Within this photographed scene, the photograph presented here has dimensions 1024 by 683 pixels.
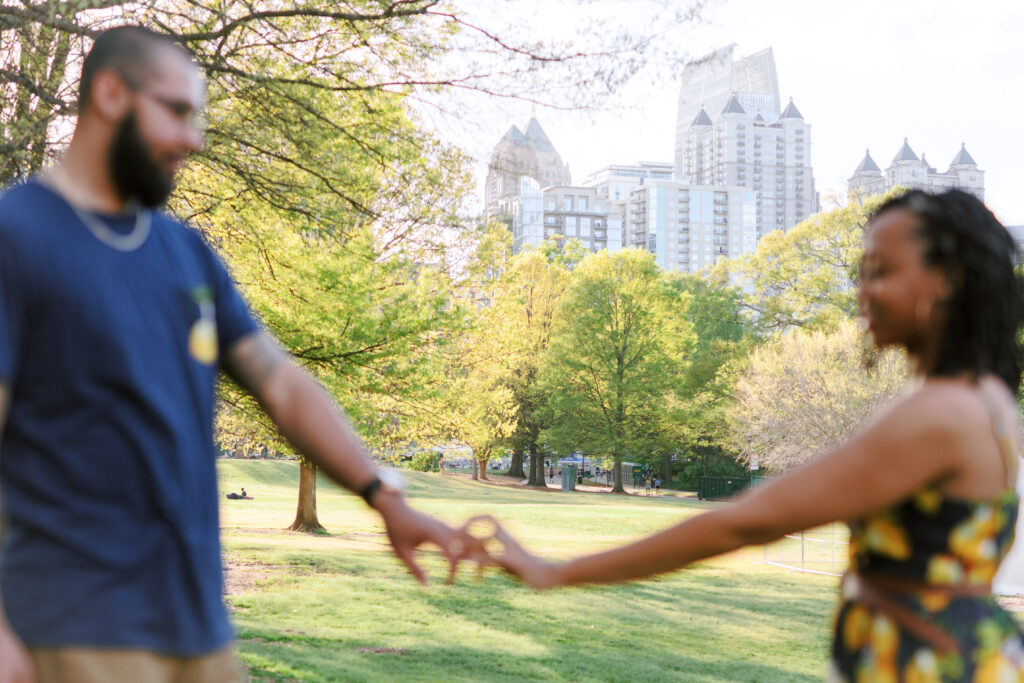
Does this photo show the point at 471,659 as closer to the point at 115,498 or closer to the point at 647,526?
the point at 115,498

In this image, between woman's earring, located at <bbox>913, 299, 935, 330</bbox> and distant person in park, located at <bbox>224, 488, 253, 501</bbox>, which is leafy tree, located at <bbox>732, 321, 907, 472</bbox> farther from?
woman's earring, located at <bbox>913, 299, 935, 330</bbox>

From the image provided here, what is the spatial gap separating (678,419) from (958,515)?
43.5 meters

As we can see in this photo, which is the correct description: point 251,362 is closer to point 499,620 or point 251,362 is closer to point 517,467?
point 499,620

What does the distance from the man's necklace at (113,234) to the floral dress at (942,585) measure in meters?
1.41

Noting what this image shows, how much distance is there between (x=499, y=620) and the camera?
13727 mm

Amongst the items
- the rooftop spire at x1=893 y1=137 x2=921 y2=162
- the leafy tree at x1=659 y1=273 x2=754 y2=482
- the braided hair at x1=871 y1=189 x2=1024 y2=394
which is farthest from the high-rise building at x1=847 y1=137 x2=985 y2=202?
the braided hair at x1=871 y1=189 x2=1024 y2=394

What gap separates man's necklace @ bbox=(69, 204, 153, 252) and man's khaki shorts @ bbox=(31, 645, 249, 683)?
27.2 inches

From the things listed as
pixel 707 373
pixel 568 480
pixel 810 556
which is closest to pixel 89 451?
pixel 810 556

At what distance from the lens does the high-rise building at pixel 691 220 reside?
604 ft

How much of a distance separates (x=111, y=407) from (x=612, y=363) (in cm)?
4306

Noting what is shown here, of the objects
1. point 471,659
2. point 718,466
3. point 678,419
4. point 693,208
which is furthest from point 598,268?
point 693,208

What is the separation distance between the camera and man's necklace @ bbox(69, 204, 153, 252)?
172cm

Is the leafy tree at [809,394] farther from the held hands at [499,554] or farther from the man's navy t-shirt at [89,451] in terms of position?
the man's navy t-shirt at [89,451]

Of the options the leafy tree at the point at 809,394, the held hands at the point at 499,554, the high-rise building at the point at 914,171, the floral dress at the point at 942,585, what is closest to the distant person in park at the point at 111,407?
the held hands at the point at 499,554
